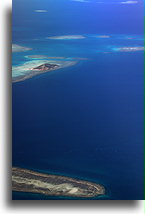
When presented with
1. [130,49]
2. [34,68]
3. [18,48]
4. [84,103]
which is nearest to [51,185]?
[84,103]

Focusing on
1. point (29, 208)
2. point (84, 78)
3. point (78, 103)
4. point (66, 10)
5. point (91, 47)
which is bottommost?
point (29, 208)

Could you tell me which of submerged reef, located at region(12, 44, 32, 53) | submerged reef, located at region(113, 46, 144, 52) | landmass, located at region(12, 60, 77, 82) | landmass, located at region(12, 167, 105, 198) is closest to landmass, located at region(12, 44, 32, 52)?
submerged reef, located at region(12, 44, 32, 53)

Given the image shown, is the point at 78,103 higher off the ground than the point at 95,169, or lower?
higher

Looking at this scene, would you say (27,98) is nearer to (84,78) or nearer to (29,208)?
(84,78)

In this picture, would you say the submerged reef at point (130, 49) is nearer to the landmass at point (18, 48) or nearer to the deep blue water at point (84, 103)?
the deep blue water at point (84, 103)

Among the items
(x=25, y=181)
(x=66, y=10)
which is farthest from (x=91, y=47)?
(x=25, y=181)
